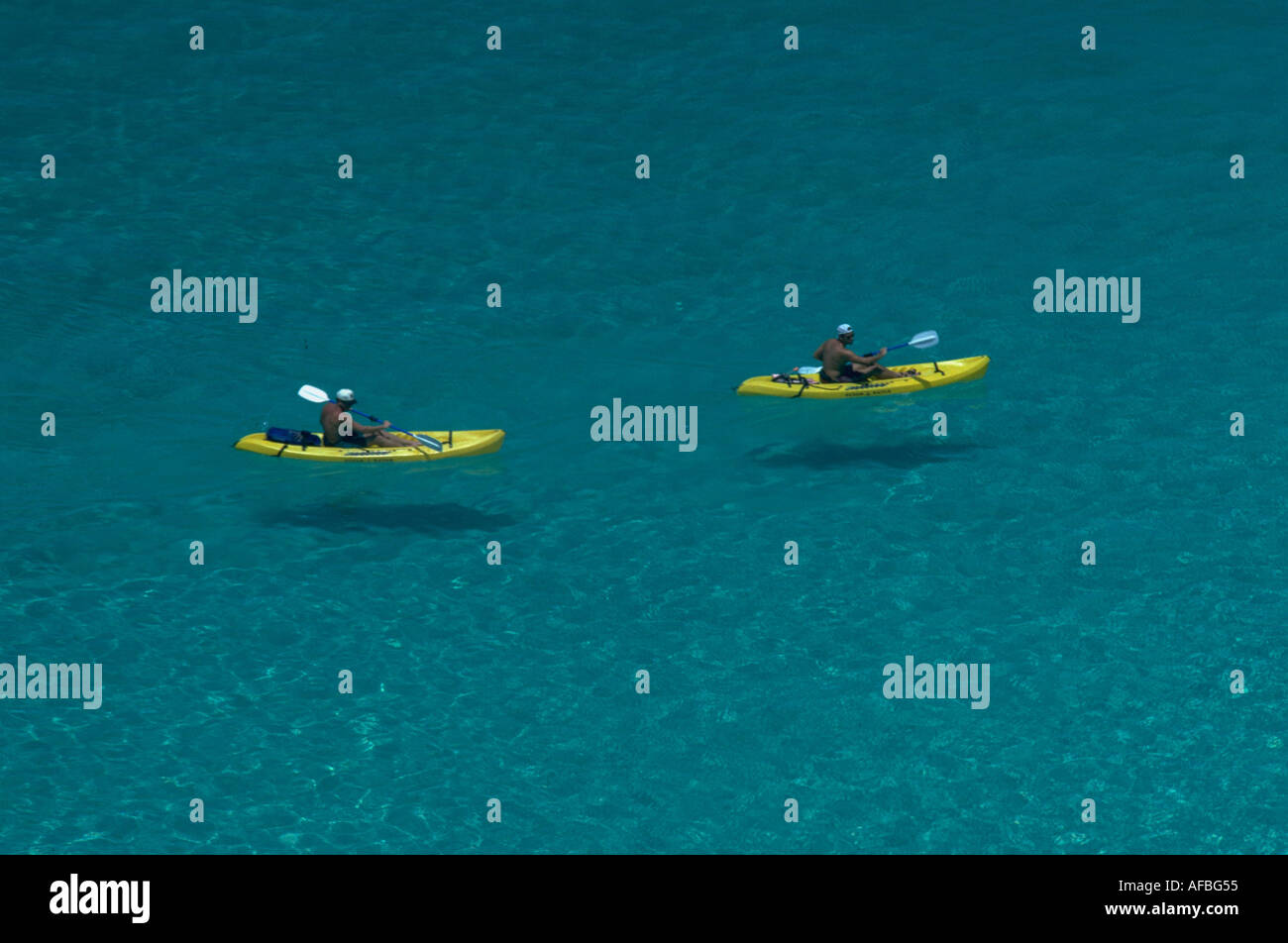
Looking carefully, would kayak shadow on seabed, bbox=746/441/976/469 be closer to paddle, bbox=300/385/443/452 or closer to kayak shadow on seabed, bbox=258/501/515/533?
kayak shadow on seabed, bbox=258/501/515/533

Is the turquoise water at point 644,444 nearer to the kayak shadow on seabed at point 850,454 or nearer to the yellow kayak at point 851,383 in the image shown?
the kayak shadow on seabed at point 850,454

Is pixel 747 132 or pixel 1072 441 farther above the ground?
pixel 747 132

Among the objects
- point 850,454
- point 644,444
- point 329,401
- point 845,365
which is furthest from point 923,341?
point 329,401

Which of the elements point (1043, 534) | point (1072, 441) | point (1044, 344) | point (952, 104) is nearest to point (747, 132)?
point (952, 104)

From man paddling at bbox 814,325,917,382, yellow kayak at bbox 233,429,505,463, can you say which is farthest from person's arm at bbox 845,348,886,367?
yellow kayak at bbox 233,429,505,463

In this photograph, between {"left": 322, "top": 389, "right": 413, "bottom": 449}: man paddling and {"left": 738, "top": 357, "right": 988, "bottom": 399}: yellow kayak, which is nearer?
{"left": 322, "top": 389, "right": 413, "bottom": 449}: man paddling

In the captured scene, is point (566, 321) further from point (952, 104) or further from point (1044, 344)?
point (952, 104)
